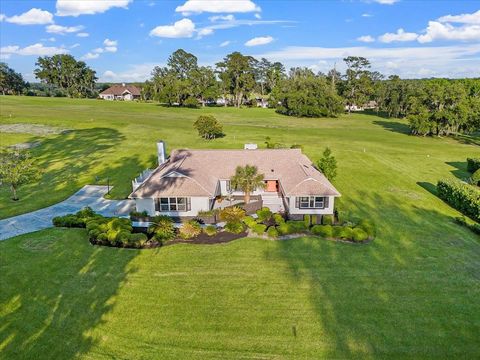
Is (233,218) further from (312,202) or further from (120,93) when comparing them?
(120,93)

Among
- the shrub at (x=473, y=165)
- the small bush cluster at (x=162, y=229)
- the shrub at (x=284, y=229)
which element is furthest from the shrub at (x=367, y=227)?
the shrub at (x=473, y=165)

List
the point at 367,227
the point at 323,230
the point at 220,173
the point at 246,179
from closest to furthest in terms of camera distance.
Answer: the point at 323,230, the point at 367,227, the point at 246,179, the point at 220,173

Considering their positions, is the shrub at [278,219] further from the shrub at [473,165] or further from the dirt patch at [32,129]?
the dirt patch at [32,129]

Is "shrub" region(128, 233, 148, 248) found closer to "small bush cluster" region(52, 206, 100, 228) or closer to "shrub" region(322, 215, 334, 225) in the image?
"small bush cluster" region(52, 206, 100, 228)

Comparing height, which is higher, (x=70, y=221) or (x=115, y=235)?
(x=70, y=221)

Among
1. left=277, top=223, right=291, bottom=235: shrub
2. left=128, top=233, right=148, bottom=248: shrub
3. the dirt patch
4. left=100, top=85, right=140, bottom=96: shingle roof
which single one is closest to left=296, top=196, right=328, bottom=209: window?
left=277, top=223, right=291, bottom=235: shrub

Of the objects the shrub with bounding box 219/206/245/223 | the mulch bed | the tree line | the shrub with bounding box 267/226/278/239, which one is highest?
the tree line

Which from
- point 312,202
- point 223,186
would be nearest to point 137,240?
point 223,186
